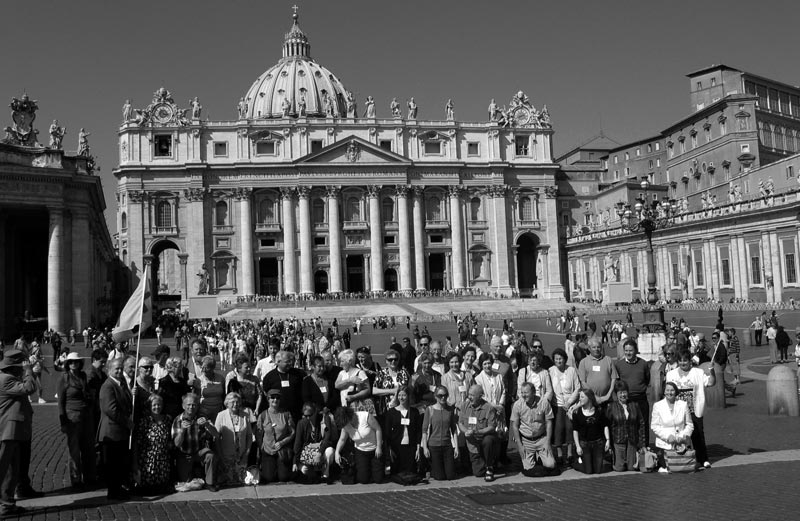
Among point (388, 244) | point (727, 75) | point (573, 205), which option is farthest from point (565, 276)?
point (727, 75)

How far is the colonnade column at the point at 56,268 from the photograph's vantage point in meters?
32.8

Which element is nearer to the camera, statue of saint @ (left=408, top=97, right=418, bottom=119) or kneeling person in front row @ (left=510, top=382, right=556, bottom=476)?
kneeling person in front row @ (left=510, top=382, right=556, bottom=476)

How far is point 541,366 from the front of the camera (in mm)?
11031

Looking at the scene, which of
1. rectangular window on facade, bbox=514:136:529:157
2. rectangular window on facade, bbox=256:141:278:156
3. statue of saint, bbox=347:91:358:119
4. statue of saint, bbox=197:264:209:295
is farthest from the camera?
statue of saint, bbox=347:91:358:119

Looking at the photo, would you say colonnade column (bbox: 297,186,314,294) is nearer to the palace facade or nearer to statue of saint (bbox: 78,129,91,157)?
the palace facade

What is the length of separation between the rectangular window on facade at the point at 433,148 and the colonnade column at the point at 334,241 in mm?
11093

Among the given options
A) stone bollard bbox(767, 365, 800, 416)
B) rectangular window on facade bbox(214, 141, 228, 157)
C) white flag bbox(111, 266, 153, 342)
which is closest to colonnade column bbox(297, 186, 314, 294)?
rectangular window on facade bbox(214, 141, 228, 157)

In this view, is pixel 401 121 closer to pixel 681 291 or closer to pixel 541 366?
pixel 681 291

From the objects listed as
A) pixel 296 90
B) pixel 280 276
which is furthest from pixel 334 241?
pixel 296 90

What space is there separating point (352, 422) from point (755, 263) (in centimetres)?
4645

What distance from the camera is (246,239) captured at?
7375 cm

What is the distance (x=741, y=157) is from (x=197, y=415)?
6514 cm

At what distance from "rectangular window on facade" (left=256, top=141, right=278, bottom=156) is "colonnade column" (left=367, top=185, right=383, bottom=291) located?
10313 mm

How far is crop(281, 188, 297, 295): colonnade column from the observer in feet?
243
